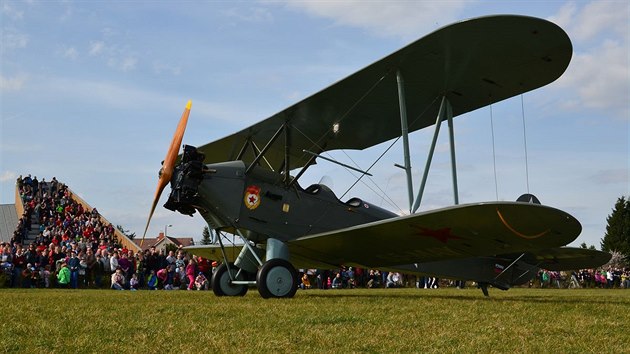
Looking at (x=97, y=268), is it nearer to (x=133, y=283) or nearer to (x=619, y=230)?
(x=133, y=283)

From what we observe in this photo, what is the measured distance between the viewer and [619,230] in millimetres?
72938

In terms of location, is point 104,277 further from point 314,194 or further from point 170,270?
point 314,194

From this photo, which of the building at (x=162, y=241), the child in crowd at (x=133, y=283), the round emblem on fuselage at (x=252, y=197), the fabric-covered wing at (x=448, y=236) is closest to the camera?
the fabric-covered wing at (x=448, y=236)

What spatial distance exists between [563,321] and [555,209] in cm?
195

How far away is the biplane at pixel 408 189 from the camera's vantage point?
27.5ft

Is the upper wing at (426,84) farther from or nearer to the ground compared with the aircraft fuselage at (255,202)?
farther from the ground

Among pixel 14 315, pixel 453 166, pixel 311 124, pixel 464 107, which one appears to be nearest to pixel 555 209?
pixel 453 166

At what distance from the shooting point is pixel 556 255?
10.9 meters

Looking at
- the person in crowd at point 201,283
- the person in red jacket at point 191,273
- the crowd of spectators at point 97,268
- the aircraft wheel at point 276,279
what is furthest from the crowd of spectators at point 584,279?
the aircraft wheel at point 276,279

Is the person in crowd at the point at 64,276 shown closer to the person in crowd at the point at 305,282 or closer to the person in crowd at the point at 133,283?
the person in crowd at the point at 133,283

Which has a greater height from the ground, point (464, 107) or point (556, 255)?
point (464, 107)

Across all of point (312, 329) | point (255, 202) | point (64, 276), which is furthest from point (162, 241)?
point (312, 329)

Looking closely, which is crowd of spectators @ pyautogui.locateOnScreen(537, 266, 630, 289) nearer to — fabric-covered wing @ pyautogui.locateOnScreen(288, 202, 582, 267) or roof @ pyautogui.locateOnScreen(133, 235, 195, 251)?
fabric-covered wing @ pyautogui.locateOnScreen(288, 202, 582, 267)

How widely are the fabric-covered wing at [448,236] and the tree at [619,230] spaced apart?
69109mm
